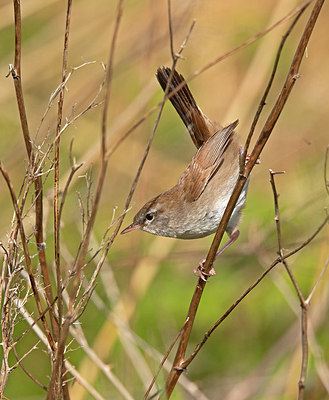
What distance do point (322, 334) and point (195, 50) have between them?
2052 mm

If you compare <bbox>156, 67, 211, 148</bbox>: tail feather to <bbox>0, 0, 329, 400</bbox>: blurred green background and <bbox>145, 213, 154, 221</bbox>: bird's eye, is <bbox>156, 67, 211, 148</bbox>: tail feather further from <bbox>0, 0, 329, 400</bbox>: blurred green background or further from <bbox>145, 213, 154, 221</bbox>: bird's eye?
<bbox>145, 213, 154, 221</bbox>: bird's eye

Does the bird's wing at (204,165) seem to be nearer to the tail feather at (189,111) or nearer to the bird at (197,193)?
the bird at (197,193)

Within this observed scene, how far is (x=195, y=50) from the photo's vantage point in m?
4.51

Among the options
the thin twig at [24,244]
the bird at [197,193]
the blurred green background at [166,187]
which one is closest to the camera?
the thin twig at [24,244]

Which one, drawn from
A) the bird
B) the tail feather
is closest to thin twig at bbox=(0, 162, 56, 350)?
the bird

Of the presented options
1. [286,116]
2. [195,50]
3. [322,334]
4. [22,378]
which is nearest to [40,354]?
[22,378]

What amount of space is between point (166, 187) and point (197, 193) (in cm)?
254

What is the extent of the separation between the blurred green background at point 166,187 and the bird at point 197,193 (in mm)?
253

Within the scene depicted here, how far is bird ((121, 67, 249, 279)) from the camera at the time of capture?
3018mm

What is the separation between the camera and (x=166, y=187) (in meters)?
5.64

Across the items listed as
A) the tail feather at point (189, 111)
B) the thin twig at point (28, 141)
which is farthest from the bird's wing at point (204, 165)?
the thin twig at point (28, 141)

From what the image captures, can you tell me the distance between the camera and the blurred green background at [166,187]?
3.37 m

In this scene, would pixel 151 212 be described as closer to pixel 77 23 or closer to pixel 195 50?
pixel 195 50

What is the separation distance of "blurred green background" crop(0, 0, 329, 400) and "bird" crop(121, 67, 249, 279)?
253mm
